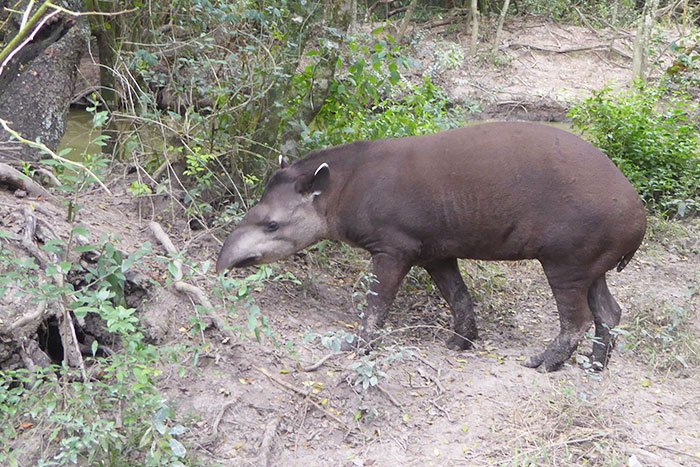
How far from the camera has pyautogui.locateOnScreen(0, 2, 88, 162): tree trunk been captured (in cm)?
603

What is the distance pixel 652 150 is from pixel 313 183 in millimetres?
4797

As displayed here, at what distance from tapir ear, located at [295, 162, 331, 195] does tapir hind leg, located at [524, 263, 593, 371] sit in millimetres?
1717

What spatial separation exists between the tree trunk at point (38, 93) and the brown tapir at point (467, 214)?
1.68 metres

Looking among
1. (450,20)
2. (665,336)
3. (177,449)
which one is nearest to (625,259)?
(665,336)

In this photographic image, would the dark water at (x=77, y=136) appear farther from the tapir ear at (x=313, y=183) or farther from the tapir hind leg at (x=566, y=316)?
the tapir hind leg at (x=566, y=316)

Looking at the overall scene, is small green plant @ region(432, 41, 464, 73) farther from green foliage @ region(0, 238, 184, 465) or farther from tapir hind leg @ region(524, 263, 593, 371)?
green foliage @ region(0, 238, 184, 465)

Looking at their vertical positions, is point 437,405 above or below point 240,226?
below

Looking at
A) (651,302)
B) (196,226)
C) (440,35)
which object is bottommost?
(440,35)

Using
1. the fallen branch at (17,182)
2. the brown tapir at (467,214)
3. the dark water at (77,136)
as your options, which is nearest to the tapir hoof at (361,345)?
the brown tapir at (467,214)

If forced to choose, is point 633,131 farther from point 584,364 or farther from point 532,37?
point 532,37

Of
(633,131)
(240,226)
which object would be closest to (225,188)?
(240,226)

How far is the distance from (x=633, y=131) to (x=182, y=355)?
248 inches

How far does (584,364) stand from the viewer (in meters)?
5.08

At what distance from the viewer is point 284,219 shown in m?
6.17
